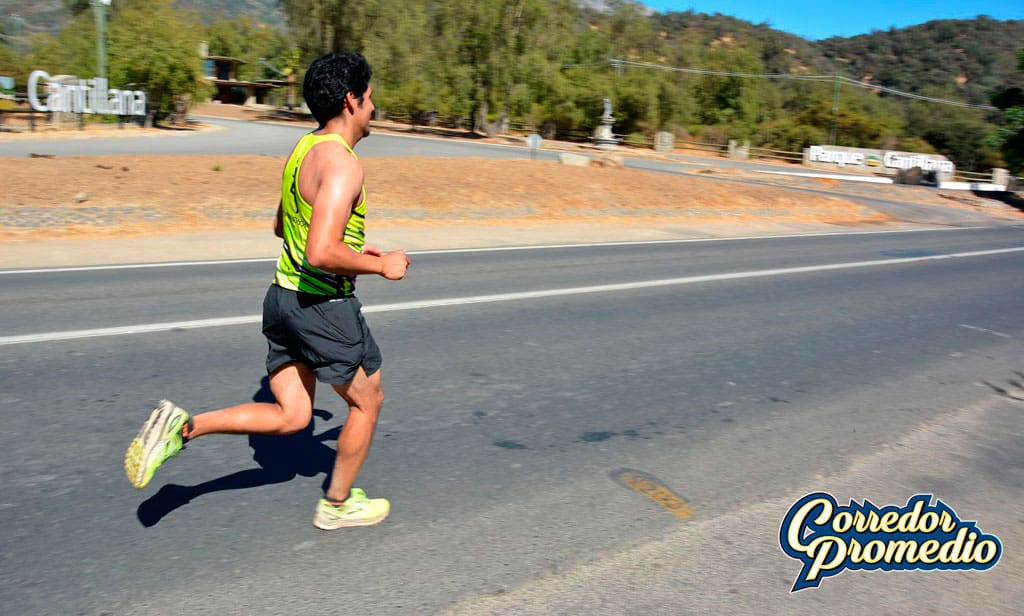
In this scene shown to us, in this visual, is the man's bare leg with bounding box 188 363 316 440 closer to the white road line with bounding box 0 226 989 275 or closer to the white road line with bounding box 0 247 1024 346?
the white road line with bounding box 0 247 1024 346

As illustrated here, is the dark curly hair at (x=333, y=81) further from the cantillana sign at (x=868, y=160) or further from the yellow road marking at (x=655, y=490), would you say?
the cantillana sign at (x=868, y=160)

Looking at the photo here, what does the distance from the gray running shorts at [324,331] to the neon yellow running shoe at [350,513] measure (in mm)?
580

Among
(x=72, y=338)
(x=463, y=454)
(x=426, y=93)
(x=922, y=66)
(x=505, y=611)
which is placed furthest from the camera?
(x=922, y=66)

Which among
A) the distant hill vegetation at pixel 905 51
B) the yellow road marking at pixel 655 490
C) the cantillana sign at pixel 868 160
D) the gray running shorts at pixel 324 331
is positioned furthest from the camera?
the distant hill vegetation at pixel 905 51

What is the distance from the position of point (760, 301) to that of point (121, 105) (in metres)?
35.2

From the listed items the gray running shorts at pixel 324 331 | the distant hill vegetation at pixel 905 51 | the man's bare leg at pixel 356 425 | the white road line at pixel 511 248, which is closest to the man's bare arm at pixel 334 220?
the gray running shorts at pixel 324 331

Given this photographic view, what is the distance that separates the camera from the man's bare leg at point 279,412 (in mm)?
3506

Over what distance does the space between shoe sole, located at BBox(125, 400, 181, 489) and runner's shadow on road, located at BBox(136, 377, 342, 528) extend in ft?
1.31

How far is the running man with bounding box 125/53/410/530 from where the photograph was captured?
3170 millimetres

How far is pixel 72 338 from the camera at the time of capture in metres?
6.51

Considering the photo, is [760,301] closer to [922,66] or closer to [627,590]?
[627,590]

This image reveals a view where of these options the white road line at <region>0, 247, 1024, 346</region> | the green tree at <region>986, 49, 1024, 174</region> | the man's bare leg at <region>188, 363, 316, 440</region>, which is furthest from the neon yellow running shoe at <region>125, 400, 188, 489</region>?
the green tree at <region>986, 49, 1024, 174</region>

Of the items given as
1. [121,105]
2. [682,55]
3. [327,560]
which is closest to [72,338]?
[327,560]

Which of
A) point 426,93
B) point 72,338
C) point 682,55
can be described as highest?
point 682,55
